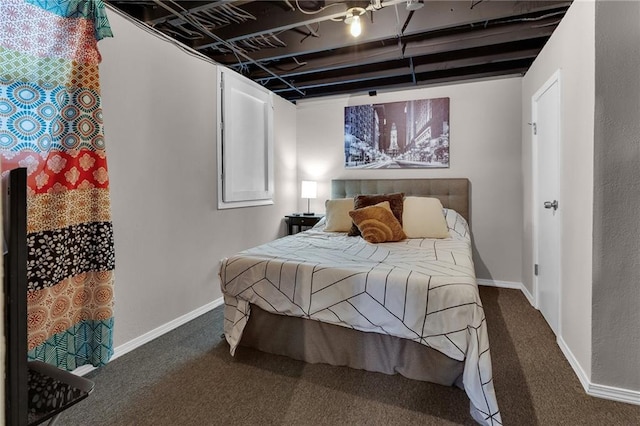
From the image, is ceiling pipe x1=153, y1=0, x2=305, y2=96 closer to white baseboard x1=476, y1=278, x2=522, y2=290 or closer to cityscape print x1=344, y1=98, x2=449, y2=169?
cityscape print x1=344, y1=98, x2=449, y2=169

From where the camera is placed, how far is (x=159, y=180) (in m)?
2.56

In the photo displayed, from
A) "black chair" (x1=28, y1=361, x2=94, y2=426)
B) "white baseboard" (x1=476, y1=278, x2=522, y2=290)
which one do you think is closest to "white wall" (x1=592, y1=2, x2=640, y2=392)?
"white baseboard" (x1=476, y1=278, x2=522, y2=290)

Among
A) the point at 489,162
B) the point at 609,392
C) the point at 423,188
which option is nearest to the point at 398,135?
the point at 423,188

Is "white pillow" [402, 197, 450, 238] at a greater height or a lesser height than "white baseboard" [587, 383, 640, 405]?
greater

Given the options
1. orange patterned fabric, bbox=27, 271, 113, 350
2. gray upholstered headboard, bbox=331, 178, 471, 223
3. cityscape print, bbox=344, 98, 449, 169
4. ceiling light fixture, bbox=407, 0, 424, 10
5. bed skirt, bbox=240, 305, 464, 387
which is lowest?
bed skirt, bbox=240, 305, 464, 387

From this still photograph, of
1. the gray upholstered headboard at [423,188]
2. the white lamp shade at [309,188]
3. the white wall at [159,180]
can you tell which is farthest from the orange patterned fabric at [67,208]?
the gray upholstered headboard at [423,188]

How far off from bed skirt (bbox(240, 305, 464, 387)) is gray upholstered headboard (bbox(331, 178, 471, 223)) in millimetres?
2245

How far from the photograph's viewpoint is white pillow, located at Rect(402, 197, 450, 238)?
3.00 meters

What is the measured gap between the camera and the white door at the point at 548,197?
7.77ft

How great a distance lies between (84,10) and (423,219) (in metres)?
2.98

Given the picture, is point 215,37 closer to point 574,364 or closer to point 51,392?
point 51,392

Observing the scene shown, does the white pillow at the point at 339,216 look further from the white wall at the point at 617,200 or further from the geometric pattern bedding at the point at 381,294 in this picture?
the white wall at the point at 617,200

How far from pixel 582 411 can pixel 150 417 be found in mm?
2217

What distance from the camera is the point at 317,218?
162 inches
